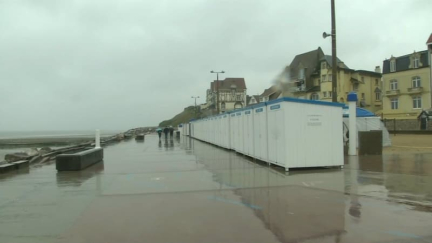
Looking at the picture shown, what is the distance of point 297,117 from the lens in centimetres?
1143

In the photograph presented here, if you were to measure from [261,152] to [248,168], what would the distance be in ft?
5.15

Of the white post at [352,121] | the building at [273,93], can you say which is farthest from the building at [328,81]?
the white post at [352,121]

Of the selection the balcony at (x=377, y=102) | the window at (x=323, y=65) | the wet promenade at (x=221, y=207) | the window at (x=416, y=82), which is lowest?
the wet promenade at (x=221, y=207)

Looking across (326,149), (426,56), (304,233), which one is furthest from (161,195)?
(426,56)

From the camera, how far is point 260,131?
542 inches

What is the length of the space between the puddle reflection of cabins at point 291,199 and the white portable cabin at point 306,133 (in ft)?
2.01

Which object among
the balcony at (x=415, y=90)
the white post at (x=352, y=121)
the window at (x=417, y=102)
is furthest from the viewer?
the window at (x=417, y=102)

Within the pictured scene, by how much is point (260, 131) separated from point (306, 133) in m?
2.63

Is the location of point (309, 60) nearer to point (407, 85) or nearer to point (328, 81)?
point (328, 81)

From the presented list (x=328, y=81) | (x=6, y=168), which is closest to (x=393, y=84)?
(x=328, y=81)

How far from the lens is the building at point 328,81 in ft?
204

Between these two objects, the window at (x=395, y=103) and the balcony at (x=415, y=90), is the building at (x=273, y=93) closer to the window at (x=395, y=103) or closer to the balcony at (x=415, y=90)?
the window at (x=395, y=103)

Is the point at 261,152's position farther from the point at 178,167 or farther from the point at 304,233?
the point at 304,233

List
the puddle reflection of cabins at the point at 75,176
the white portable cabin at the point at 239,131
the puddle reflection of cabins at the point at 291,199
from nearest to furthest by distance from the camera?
1. the puddle reflection of cabins at the point at 291,199
2. the puddle reflection of cabins at the point at 75,176
3. the white portable cabin at the point at 239,131
